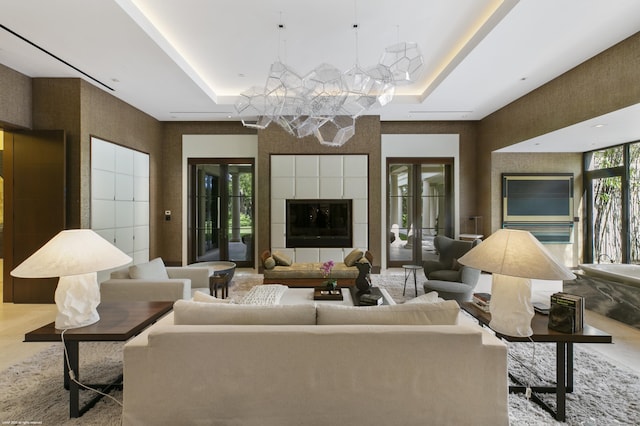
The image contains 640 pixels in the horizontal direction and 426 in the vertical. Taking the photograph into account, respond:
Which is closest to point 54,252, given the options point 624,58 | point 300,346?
point 300,346

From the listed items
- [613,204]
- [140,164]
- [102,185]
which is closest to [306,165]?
[140,164]

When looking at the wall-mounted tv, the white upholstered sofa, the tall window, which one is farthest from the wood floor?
the wall-mounted tv

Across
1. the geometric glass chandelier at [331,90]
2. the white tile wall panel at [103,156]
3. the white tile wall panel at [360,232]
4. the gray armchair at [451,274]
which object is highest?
the geometric glass chandelier at [331,90]

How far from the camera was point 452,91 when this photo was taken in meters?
5.02

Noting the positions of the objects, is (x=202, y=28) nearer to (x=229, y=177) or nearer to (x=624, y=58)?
(x=229, y=177)

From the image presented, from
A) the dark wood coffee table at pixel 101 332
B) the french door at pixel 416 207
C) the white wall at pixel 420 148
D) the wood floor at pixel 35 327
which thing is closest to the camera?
the dark wood coffee table at pixel 101 332

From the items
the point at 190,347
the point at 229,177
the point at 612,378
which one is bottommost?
the point at 612,378

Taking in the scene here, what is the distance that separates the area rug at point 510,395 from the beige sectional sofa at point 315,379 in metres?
0.54

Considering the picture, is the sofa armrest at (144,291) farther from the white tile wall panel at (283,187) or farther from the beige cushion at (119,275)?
the white tile wall panel at (283,187)

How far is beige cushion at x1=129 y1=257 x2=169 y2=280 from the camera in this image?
341 cm

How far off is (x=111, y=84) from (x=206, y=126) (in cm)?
220

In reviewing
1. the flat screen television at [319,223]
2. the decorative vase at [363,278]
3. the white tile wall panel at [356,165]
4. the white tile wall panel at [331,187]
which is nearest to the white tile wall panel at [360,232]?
the flat screen television at [319,223]

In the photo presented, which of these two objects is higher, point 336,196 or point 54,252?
point 336,196

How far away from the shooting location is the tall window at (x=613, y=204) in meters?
5.29
